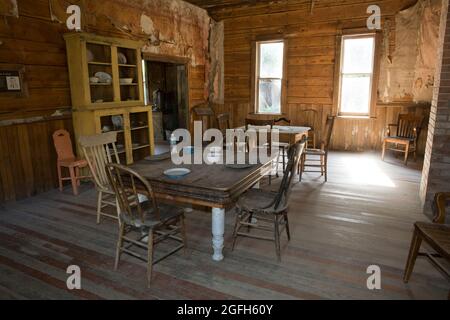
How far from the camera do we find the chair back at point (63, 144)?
13.2ft

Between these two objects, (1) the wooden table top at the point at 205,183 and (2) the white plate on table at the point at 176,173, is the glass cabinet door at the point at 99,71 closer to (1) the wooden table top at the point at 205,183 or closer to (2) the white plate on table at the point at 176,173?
(1) the wooden table top at the point at 205,183

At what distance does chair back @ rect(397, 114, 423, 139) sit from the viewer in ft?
17.6

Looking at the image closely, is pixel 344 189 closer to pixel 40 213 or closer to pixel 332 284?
pixel 332 284

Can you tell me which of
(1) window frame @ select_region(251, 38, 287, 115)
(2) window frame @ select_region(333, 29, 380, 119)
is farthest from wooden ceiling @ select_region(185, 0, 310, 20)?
(2) window frame @ select_region(333, 29, 380, 119)

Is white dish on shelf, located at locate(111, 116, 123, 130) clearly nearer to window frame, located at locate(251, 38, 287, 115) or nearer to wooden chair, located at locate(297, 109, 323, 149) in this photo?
window frame, located at locate(251, 38, 287, 115)

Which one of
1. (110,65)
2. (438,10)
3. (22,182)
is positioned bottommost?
(22,182)

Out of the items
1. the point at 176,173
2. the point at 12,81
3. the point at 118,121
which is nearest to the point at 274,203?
the point at 176,173

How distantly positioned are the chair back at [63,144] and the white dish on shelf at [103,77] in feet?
2.91

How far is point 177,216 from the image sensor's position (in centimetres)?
230

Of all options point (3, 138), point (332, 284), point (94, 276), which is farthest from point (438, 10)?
point (3, 138)

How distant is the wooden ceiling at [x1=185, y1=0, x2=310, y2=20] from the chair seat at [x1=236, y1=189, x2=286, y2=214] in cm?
497

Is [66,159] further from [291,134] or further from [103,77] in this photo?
[291,134]

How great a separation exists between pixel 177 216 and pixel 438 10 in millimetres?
5588

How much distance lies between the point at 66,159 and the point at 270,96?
14.7 ft
